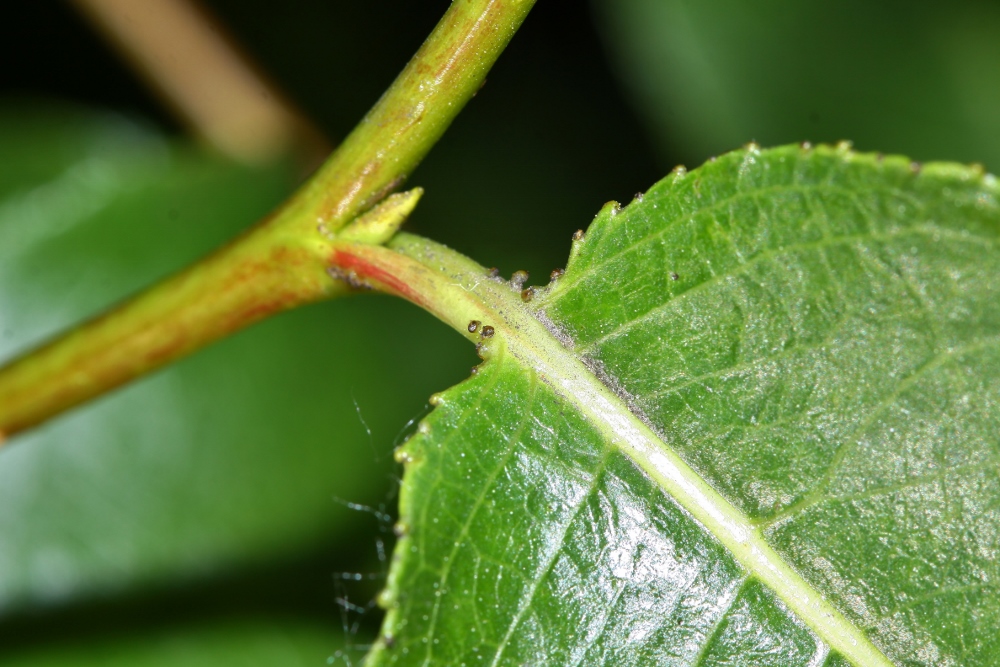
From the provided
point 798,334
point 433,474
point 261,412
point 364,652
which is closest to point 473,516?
point 433,474

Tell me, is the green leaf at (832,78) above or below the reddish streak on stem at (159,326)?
above

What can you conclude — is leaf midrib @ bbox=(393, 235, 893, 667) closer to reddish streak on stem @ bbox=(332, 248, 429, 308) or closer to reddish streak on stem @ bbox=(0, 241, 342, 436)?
reddish streak on stem @ bbox=(332, 248, 429, 308)

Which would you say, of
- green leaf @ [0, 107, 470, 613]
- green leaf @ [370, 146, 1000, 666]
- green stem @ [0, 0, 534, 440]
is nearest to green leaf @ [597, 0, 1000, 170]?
green leaf @ [0, 107, 470, 613]

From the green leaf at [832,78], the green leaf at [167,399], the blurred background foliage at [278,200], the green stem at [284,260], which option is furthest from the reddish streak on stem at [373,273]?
the green leaf at [832,78]

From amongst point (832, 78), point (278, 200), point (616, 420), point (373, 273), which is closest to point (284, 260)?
point (373, 273)

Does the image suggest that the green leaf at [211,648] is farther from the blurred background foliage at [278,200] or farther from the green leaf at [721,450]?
the green leaf at [721,450]

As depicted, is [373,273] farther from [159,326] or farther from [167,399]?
[167,399]


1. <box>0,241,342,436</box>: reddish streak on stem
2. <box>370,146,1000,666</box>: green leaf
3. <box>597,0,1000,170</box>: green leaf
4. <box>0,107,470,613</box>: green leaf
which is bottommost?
<box>370,146,1000,666</box>: green leaf
